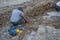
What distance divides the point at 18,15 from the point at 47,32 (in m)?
1.93

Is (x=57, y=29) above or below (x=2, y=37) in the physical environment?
above

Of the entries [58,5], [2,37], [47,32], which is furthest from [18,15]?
[58,5]

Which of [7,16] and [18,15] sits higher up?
[18,15]

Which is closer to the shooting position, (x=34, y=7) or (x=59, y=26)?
(x=59, y=26)

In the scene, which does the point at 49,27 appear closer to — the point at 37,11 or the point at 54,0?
the point at 37,11

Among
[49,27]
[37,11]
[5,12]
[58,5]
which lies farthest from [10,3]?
[49,27]

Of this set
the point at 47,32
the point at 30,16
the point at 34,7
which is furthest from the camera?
the point at 34,7

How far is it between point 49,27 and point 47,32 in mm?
546

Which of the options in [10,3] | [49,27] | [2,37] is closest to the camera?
A: [49,27]

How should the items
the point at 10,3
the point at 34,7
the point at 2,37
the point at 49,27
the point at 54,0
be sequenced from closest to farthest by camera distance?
the point at 49,27 < the point at 2,37 < the point at 34,7 < the point at 54,0 < the point at 10,3

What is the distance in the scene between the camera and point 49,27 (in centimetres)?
698

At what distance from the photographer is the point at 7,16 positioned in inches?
372

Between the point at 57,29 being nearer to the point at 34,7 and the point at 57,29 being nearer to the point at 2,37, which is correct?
the point at 2,37

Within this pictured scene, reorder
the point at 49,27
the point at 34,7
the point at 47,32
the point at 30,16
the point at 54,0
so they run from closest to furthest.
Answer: the point at 47,32 → the point at 49,27 → the point at 30,16 → the point at 34,7 → the point at 54,0
